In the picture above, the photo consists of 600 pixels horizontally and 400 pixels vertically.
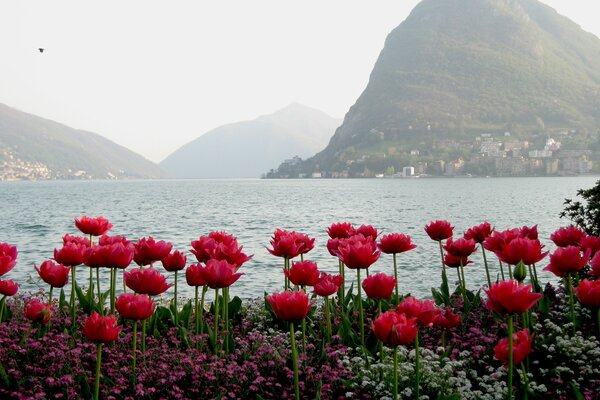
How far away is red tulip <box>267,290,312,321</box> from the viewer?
180 inches

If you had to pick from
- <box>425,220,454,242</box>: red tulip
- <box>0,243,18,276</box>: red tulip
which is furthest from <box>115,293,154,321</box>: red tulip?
<box>425,220,454,242</box>: red tulip

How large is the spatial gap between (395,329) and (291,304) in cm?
87

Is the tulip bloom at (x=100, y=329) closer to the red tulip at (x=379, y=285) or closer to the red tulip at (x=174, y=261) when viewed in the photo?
the red tulip at (x=174, y=261)

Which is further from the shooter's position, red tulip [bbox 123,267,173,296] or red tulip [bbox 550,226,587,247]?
red tulip [bbox 550,226,587,247]

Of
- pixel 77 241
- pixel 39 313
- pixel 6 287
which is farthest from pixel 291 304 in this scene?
pixel 77 241

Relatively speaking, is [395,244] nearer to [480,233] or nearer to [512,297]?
[480,233]

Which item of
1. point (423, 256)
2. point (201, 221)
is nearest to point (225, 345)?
point (423, 256)

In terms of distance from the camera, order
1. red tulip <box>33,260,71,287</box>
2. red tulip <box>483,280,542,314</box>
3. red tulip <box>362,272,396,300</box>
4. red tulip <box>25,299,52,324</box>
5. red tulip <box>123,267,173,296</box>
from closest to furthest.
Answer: red tulip <box>483,280,542,314</box> < red tulip <box>362,272,396,300</box> < red tulip <box>123,267,173,296</box> < red tulip <box>25,299,52,324</box> < red tulip <box>33,260,71,287</box>

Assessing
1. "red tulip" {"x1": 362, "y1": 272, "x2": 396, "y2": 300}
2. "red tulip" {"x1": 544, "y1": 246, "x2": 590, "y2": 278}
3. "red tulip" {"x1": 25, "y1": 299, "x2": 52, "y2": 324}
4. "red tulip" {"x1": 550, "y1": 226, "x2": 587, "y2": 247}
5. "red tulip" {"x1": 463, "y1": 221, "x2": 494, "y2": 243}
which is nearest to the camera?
"red tulip" {"x1": 362, "y1": 272, "x2": 396, "y2": 300}

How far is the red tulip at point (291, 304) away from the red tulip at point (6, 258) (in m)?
3.24

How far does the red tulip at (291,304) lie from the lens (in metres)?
4.56

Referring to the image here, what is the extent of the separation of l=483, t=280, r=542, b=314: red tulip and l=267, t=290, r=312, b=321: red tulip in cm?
144

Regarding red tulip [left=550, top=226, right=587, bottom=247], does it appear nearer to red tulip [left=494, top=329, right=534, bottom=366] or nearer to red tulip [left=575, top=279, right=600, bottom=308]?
red tulip [left=575, top=279, right=600, bottom=308]

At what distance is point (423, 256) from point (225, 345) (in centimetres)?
2438
